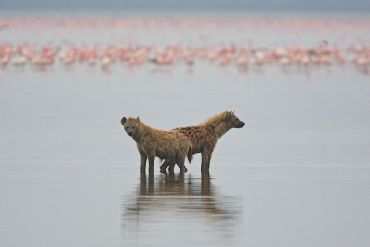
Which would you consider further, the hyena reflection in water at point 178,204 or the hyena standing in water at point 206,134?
the hyena standing in water at point 206,134

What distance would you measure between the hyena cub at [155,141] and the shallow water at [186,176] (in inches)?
9.8

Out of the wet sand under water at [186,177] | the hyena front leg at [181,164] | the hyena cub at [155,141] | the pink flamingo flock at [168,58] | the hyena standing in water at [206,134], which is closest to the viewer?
the wet sand under water at [186,177]

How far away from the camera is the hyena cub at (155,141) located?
15.8m

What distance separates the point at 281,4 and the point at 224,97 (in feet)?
504

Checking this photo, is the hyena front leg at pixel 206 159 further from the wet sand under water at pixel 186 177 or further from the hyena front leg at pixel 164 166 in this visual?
the hyena front leg at pixel 164 166

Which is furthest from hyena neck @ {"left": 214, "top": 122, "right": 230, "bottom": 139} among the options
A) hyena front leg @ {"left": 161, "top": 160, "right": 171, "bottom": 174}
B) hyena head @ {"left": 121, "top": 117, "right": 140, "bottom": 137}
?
hyena head @ {"left": 121, "top": 117, "right": 140, "bottom": 137}

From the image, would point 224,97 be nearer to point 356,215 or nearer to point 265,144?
point 265,144

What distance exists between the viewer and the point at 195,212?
13555mm

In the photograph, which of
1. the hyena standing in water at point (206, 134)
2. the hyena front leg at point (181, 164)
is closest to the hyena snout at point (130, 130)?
the hyena front leg at point (181, 164)

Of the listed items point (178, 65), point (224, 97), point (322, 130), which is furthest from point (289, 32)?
point (322, 130)

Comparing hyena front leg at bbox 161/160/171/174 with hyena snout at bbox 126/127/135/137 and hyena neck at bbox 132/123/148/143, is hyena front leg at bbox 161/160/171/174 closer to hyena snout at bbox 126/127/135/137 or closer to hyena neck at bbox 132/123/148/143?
hyena neck at bbox 132/123/148/143

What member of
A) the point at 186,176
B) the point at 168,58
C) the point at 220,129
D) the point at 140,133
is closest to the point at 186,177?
the point at 186,176

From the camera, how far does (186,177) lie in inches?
642

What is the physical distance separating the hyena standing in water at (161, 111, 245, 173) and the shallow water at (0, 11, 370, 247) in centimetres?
17
